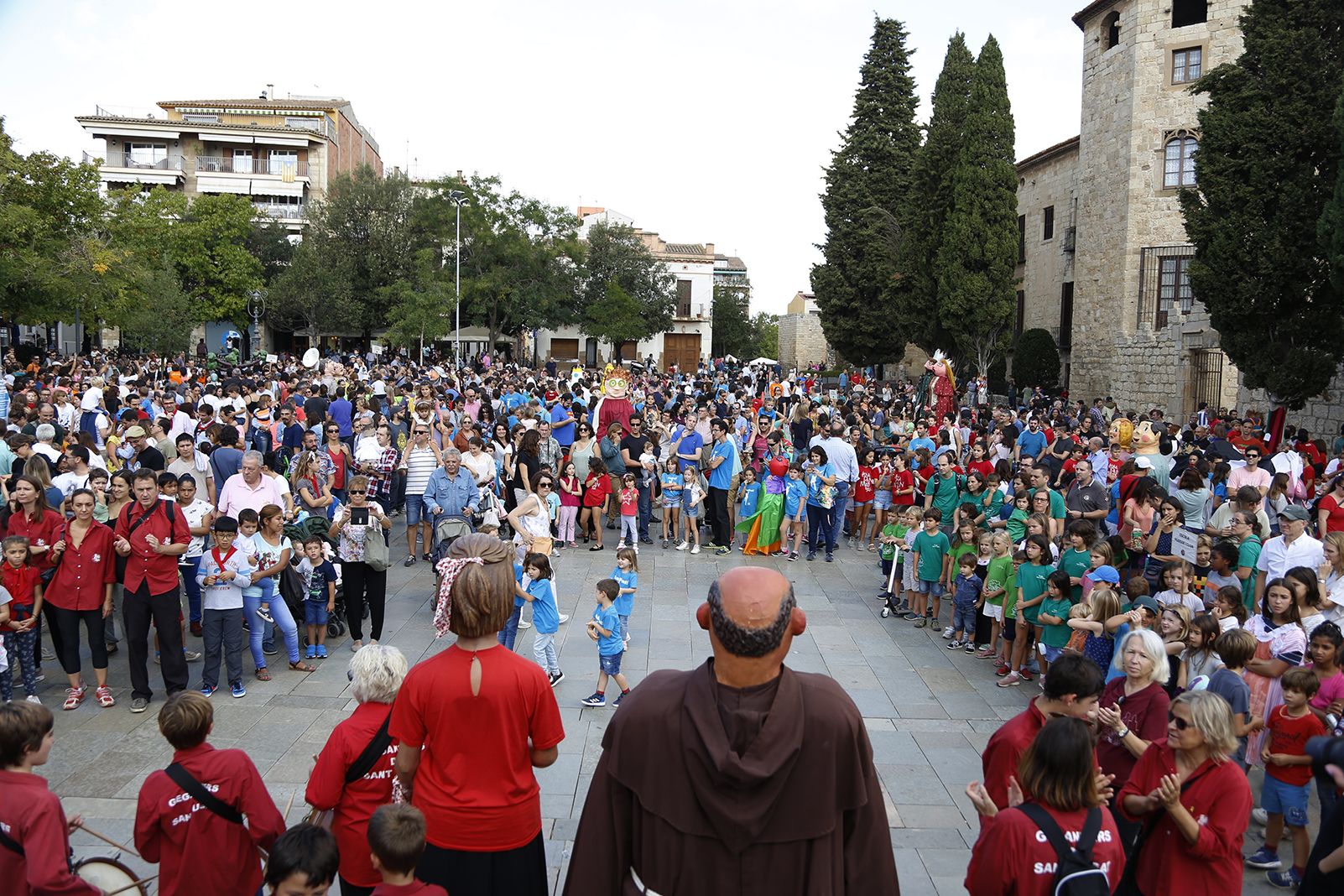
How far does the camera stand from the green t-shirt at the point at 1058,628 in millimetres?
7469

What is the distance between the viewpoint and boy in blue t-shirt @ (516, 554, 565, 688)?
25.0ft

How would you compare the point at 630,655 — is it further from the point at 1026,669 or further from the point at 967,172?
the point at 967,172

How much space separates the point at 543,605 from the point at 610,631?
65 cm

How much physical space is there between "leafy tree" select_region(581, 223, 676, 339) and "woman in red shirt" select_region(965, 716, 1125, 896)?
152 ft

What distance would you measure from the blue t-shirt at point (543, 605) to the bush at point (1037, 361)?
26219mm

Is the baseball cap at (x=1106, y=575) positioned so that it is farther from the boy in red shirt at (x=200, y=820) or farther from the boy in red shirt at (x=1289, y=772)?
the boy in red shirt at (x=200, y=820)

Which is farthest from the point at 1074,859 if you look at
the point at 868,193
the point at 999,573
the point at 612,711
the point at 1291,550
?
the point at 868,193

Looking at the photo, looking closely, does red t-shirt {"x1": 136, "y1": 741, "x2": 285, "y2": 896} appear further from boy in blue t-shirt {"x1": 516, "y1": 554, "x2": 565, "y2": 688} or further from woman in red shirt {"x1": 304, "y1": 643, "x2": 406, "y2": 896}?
boy in blue t-shirt {"x1": 516, "y1": 554, "x2": 565, "y2": 688}

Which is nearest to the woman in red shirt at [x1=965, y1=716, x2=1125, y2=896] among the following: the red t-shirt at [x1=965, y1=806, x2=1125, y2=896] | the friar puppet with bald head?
the red t-shirt at [x1=965, y1=806, x2=1125, y2=896]

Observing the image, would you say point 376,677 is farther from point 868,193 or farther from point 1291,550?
point 868,193

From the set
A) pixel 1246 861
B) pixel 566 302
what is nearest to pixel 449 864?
pixel 1246 861

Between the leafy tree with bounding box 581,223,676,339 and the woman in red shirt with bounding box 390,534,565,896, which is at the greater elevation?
the leafy tree with bounding box 581,223,676,339

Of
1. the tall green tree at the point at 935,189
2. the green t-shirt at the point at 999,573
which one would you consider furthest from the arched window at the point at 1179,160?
the green t-shirt at the point at 999,573

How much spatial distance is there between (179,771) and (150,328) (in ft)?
122
